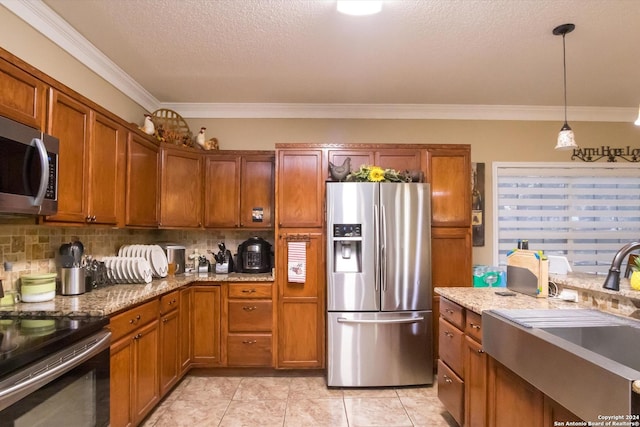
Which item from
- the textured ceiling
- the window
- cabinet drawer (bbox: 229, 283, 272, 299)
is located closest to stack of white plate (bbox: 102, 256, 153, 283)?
cabinet drawer (bbox: 229, 283, 272, 299)

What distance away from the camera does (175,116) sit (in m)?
3.65

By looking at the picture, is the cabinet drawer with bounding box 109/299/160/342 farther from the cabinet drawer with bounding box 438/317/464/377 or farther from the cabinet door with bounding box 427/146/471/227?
the cabinet door with bounding box 427/146/471/227

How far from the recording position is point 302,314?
10.4 feet

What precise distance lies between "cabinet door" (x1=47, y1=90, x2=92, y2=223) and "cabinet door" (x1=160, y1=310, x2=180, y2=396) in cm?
101

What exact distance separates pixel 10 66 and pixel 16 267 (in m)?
1.16

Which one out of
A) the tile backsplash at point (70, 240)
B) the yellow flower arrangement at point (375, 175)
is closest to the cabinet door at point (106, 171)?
the tile backsplash at point (70, 240)

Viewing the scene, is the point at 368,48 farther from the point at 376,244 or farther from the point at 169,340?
the point at 169,340

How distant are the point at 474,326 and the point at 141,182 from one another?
2.70 metres

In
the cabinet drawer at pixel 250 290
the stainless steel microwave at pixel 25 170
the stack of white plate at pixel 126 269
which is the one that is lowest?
the cabinet drawer at pixel 250 290

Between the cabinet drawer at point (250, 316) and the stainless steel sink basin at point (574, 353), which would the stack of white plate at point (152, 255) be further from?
the stainless steel sink basin at point (574, 353)

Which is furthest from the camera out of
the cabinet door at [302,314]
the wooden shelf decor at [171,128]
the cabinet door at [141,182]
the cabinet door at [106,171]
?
the wooden shelf decor at [171,128]

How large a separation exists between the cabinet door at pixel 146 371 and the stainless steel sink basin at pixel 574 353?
2.09m

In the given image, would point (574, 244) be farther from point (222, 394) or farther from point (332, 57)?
point (222, 394)

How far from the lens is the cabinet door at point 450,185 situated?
3262mm
